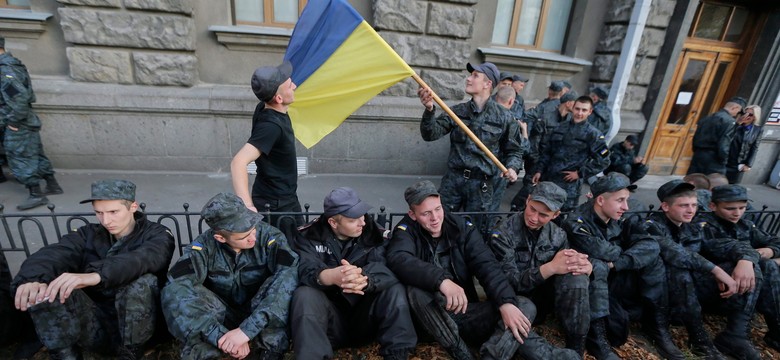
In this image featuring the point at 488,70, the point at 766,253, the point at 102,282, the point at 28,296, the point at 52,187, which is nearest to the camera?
the point at 28,296

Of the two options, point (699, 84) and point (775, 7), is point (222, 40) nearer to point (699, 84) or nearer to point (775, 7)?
point (699, 84)

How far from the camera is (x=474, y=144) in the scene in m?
4.08

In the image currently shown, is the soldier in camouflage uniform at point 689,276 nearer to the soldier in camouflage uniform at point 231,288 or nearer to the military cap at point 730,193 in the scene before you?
the military cap at point 730,193

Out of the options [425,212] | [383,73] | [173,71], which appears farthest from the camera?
[173,71]

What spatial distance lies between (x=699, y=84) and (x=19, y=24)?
1144 centimetres

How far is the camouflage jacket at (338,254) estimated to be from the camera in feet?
8.80

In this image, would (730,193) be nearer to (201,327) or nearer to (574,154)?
Answer: (574,154)

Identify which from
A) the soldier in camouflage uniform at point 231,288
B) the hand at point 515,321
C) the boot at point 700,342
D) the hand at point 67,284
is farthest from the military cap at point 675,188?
the hand at point 67,284

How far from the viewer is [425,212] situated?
2.90 metres

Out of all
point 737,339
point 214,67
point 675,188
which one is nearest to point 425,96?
point 675,188

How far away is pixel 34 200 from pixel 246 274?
3.90 metres

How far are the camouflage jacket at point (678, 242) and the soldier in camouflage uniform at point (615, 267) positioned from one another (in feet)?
0.46

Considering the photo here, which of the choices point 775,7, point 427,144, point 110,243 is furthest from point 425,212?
point 775,7

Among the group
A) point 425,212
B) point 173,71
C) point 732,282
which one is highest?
point 173,71
